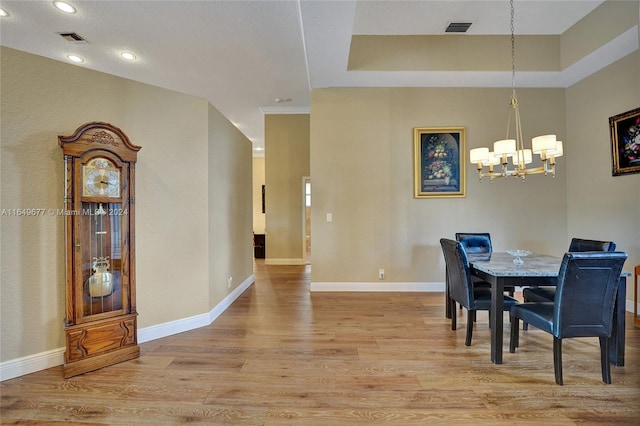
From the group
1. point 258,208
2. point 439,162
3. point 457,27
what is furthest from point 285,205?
point 457,27

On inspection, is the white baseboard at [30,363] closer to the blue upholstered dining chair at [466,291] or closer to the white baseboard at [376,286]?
the white baseboard at [376,286]

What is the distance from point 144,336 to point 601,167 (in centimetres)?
595

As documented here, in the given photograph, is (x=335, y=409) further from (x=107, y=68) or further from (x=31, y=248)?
(x=107, y=68)

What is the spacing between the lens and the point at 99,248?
2.40m

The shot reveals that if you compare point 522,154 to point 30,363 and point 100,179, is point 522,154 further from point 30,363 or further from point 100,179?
point 30,363

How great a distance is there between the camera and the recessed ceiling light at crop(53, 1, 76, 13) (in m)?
2.91

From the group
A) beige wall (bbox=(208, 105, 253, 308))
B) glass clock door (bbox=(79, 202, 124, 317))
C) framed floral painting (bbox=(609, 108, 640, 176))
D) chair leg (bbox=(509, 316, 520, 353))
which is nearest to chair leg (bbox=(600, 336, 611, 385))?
chair leg (bbox=(509, 316, 520, 353))

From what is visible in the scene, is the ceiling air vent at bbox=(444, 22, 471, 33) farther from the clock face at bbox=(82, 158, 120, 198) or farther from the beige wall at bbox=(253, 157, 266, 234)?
the beige wall at bbox=(253, 157, 266, 234)

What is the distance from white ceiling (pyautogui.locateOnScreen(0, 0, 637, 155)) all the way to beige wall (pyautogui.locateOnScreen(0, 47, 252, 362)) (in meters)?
0.91

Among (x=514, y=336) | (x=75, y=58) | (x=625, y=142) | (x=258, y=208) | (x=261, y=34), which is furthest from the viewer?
(x=258, y=208)

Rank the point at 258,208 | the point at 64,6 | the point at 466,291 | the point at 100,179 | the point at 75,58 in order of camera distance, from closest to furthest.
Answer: the point at 100,179 < the point at 466,291 < the point at 64,6 < the point at 75,58 < the point at 258,208

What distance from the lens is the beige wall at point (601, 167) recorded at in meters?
3.65

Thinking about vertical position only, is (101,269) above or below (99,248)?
below

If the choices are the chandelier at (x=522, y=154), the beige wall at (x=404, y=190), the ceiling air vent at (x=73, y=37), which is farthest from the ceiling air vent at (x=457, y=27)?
the ceiling air vent at (x=73, y=37)
